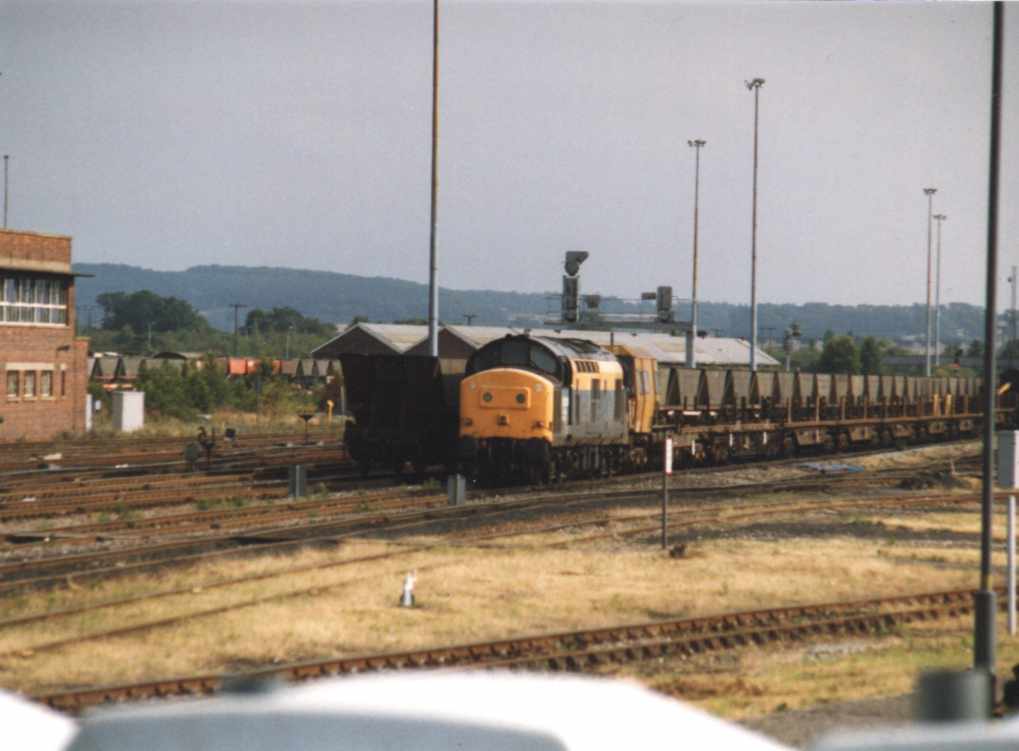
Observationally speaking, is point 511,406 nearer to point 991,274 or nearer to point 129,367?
point 991,274

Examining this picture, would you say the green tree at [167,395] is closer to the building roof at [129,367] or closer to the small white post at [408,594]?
the building roof at [129,367]

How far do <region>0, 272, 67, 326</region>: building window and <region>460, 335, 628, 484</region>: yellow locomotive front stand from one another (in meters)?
20.7

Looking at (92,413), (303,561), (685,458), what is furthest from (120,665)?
(92,413)

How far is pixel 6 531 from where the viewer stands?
23.5m

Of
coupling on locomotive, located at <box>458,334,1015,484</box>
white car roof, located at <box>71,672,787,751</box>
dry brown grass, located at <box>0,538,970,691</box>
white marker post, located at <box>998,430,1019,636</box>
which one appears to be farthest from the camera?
coupling on locomotive, located at <box>458,334,1015,484</box>

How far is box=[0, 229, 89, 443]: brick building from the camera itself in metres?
47.7

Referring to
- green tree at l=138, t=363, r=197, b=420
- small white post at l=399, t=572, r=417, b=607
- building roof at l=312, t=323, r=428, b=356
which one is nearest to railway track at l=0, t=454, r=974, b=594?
small white post at l=399, t=572, r=417, b=607

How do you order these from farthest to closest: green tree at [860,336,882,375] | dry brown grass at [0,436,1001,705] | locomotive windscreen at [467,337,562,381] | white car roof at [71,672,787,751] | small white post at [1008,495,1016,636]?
green tree at [860,336,882,375] < locomotive windscreen at [467,337,562,381] < small white post at [1008,495,1016,636] < dry brown grass at [0,436,1001,705] < white car roof at [71,672,787,751]

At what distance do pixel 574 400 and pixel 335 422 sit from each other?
35.0 meters

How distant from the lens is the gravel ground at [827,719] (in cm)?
1094

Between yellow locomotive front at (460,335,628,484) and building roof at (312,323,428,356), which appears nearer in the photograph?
yellow locomotive front at (460,335,628,484)

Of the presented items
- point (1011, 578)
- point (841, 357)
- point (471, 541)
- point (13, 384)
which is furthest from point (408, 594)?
point (841, 357)

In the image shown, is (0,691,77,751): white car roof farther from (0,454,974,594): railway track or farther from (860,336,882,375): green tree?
(860,336,882,375): green tree

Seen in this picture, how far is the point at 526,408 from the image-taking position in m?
32.3
